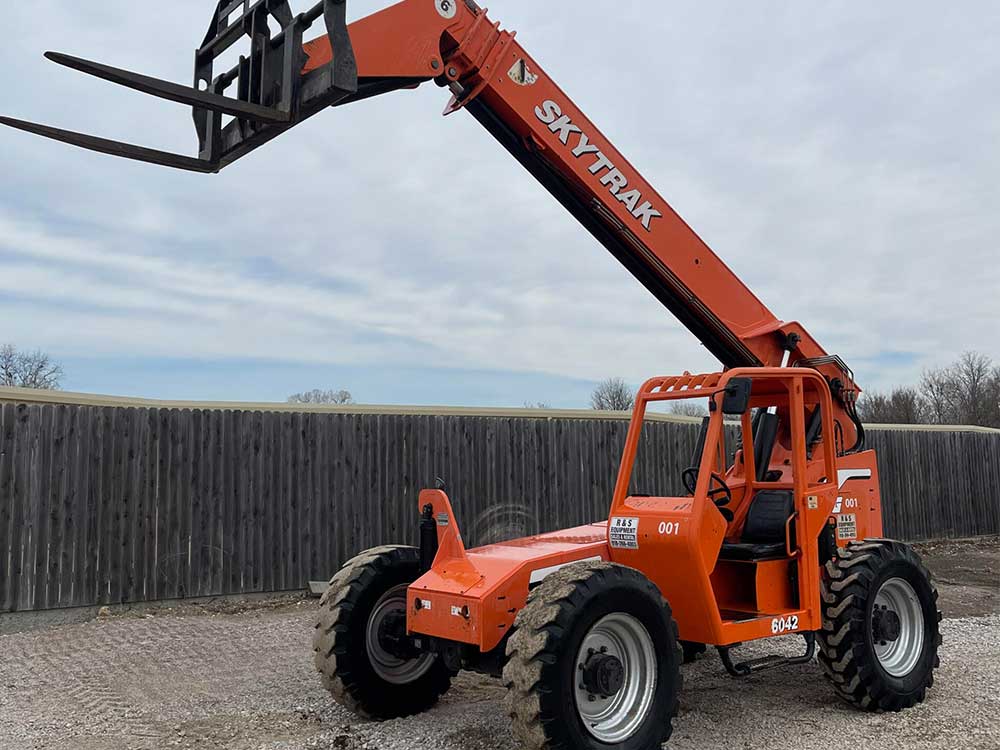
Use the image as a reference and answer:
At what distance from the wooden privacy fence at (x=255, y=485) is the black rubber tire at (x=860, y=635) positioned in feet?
21.9

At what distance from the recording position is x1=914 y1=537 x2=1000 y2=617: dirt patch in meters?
10.8

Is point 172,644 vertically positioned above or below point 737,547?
below

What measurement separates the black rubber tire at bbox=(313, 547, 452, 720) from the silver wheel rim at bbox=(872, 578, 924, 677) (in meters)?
3.23

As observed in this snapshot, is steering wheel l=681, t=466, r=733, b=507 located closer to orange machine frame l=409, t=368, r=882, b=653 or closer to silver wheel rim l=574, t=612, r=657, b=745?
orange machine frame l=409, t=368, r=882, b=653

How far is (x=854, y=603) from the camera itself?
607 cm

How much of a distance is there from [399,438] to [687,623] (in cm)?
685

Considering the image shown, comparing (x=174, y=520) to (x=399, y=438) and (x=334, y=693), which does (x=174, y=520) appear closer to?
(x=399, y=438)

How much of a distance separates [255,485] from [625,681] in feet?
23.2

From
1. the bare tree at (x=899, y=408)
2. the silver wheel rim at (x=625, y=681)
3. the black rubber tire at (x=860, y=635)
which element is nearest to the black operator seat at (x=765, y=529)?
the black rubber tire at (x=860, y=635)

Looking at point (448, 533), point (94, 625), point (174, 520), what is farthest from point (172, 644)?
point (448, 533)

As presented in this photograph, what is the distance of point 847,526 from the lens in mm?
6852

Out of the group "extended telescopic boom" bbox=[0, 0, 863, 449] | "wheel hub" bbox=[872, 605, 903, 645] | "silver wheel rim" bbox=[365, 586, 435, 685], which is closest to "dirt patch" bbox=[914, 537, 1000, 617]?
"wheel hub" bbox=[872, 605, 903, 645]

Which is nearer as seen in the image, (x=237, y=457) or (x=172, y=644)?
(x=172, y=644)

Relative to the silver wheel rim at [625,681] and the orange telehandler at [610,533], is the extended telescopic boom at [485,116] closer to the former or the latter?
the orange telehandler at [610,533]
